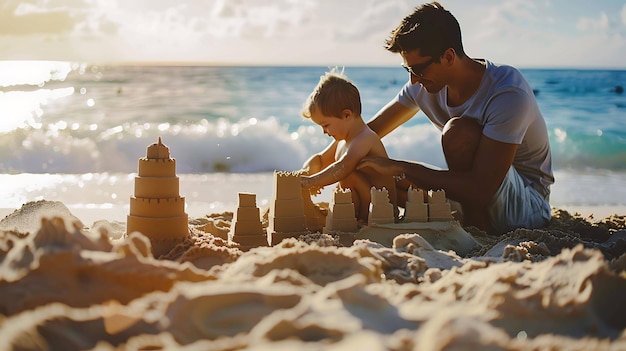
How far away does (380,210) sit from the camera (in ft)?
11.0

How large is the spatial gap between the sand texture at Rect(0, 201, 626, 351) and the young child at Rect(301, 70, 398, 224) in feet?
5.48

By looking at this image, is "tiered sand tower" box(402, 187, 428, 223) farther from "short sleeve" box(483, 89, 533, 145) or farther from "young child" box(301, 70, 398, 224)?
"short sleeve" box(483, 89, 533, 145)

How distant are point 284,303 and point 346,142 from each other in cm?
243

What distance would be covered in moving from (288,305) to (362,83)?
78.5ft

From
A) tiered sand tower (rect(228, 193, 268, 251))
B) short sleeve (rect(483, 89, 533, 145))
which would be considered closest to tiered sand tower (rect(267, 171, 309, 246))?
tiered sand tower (rect(228, 193, 268, 251))

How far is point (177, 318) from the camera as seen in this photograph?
1.43 meters

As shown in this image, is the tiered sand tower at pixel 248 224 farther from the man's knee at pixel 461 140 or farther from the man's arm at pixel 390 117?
the man's arm at pixel 390 117

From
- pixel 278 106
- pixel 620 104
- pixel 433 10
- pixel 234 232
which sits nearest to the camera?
pixel 234 232

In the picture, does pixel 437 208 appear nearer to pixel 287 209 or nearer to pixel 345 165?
pixel 345 165

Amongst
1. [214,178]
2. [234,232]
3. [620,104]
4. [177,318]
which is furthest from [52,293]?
[620,104]

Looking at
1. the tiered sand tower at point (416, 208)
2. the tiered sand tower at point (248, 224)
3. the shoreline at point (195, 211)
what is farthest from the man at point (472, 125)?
the shoreline at point (195, 211)

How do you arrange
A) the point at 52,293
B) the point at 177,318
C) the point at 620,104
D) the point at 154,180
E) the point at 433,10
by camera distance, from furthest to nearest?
the point at 620,104
the point at 433,10
the point at 154,180
the point at 52,293
the point at 177,318

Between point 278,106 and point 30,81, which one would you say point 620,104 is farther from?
point 30,81

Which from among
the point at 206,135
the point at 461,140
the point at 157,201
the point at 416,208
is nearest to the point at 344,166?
the point at 416,208
